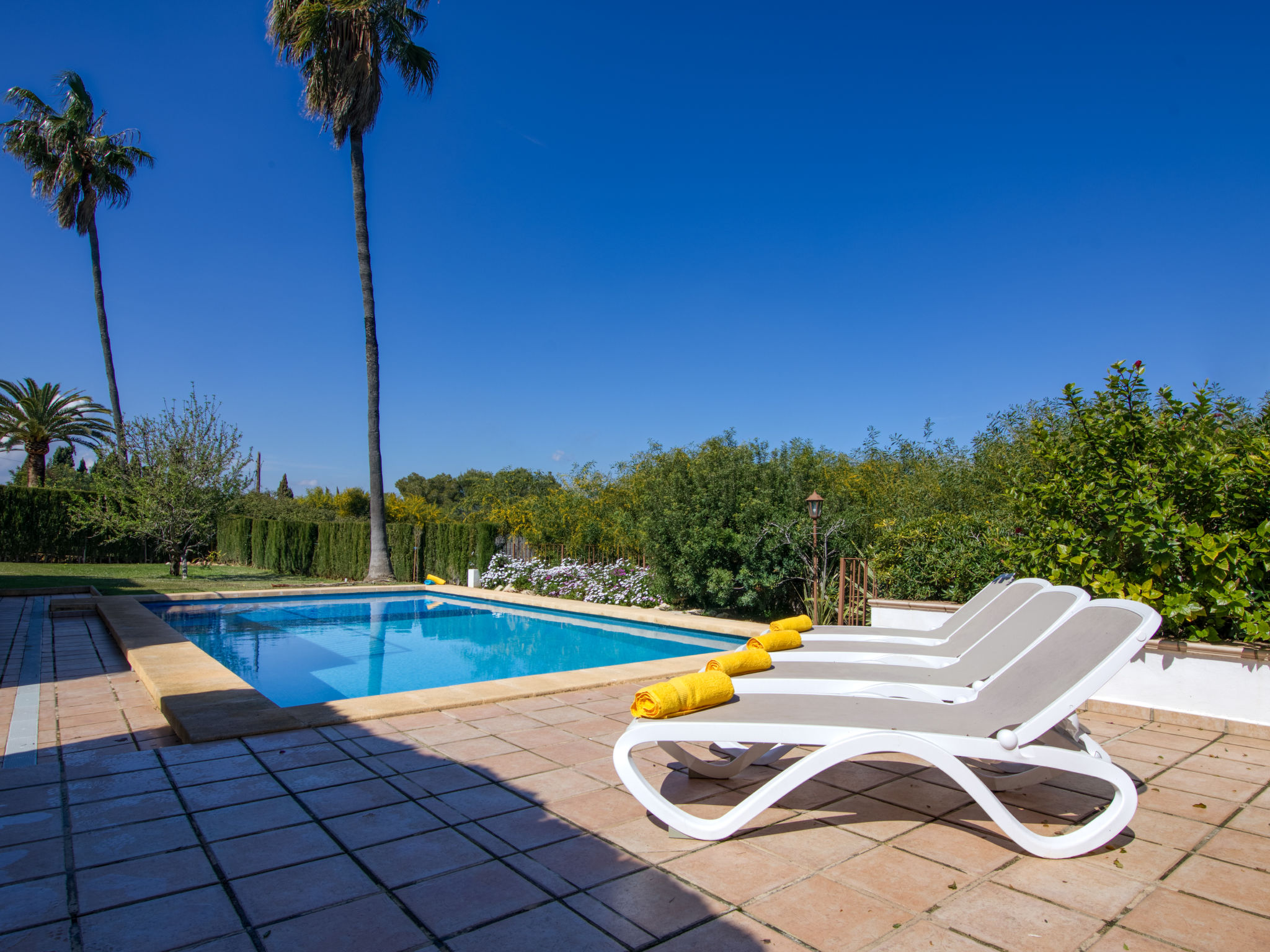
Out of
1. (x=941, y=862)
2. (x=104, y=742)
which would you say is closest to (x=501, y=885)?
(x=941, y=862)

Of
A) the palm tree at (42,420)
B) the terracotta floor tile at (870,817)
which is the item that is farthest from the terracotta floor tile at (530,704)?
the palm tree at (42,420)

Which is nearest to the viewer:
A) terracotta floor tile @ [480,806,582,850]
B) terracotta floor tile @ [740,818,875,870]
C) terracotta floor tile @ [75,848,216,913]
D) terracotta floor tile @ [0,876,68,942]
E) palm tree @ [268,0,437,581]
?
terracotta floor tile @ [0,876,68,942]

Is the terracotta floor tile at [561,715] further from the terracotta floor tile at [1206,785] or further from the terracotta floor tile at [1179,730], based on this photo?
the terracotta floor tile at [1179,730]

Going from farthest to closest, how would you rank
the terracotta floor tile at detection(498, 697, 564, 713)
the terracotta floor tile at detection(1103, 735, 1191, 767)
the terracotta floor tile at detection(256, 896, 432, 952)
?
the terracotta floor tile at detection(498, 697, 564, 713) < the terracotta floor tile at detection(1103, 735, 1191, 767) < the terracotta floor tile at detection(256, 896, 432, 952)

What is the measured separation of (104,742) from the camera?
4121 millimetres

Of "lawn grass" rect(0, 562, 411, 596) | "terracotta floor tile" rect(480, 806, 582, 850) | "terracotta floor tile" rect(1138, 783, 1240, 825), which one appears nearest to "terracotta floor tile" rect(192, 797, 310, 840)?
"terracotta floor tile" rect(480, 806, 582, 850)

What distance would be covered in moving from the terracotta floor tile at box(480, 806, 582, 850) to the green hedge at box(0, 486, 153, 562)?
919 inches

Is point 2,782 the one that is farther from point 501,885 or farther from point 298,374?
point 298,374

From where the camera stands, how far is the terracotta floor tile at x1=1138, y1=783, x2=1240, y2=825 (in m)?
3.13

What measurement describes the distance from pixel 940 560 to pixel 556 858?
19.4 feet

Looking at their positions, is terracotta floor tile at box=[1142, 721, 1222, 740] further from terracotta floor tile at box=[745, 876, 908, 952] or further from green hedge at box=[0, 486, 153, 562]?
green hedge at box=[0, 486, 153, 562]

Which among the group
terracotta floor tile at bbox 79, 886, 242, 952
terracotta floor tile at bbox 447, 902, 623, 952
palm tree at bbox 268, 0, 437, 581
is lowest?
terracotta floor tile at bbox 447, 902, 623, 952

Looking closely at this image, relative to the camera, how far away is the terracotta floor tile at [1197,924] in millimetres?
2082

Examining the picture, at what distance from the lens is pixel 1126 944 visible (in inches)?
82.0
